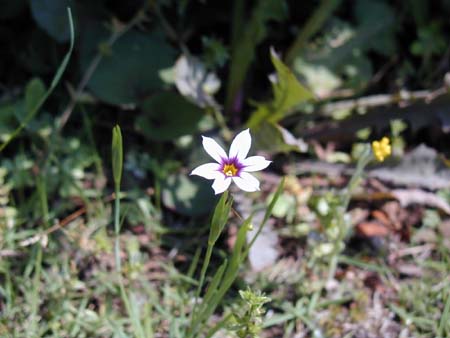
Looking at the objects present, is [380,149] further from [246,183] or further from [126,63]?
[126,63]

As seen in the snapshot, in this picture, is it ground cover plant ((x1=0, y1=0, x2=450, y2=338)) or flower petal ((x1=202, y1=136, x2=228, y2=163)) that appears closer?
flower petal ((x1=202, y1=136, x2=228, y2=163))

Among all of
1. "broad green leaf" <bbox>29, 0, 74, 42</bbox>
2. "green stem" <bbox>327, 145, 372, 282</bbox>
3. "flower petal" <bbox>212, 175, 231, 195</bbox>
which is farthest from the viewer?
"broad green leaf" <bbox>29, 0, 74, 42</bbox>

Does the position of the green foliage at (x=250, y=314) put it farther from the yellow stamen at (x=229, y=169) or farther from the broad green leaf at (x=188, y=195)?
the broad green leaf at (x=188, y=195)

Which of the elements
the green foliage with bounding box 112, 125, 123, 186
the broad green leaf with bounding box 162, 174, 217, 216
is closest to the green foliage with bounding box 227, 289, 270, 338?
the green foliage with bounding box 112, 125, 123, 186

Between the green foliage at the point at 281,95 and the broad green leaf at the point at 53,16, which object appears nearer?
the green foliage at the point at 281,95

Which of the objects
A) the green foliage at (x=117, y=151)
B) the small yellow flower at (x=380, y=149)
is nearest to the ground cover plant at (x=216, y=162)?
the small yellow flower at (x=380, y=149)

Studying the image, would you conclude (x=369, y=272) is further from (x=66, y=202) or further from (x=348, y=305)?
(x=66, y=202)

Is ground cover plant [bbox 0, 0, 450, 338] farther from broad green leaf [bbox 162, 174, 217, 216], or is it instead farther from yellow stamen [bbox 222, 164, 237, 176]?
yellow stamen [bbox 222, 164, 237, 176]

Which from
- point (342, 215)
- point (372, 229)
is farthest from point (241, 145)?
point (372, 229)
